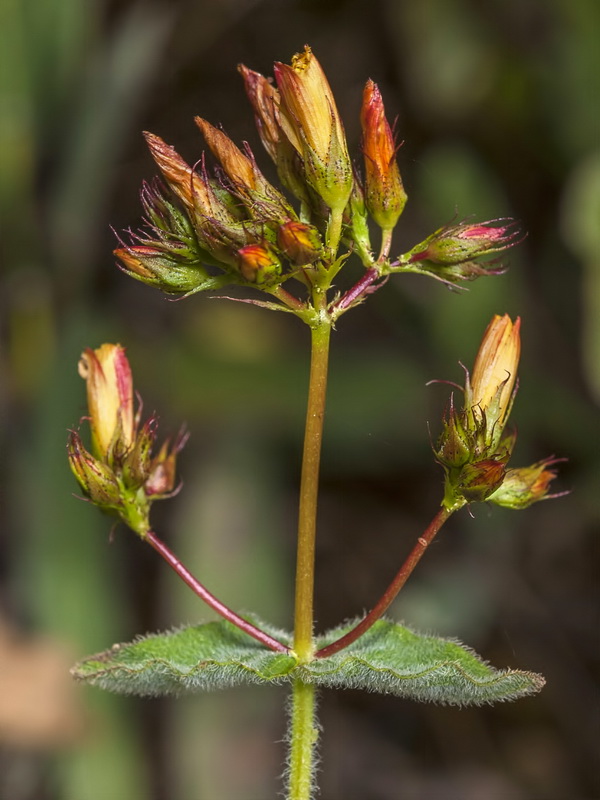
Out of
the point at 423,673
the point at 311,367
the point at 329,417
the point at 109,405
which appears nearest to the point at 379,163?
the point at 311,367

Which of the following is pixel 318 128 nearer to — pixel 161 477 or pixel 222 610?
pixel 161 477

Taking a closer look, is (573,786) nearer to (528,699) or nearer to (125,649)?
(528,699)

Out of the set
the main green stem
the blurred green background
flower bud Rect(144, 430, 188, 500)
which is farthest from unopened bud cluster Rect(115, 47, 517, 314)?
the blurred green background

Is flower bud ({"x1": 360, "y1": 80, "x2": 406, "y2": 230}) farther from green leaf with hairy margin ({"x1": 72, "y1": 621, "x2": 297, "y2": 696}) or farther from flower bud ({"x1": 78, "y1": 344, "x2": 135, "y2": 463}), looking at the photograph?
green leaf with hairy margin ({"x1": 72, "y1": 621, "x2": 297, "y2": 696})

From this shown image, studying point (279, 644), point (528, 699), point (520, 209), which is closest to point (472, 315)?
point (520, 209)

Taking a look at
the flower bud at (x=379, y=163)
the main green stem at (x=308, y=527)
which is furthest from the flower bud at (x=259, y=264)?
the flower bud at (x=379, y=163)
